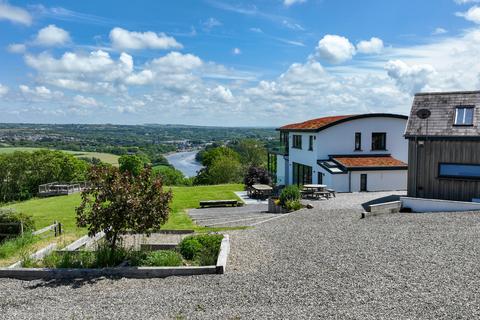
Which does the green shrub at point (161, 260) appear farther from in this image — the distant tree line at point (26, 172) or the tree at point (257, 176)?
the distant tree line at point (26, 172)

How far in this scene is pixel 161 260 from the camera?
10953mm

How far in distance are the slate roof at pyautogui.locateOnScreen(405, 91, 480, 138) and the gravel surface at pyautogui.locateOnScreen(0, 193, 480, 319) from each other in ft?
24.8

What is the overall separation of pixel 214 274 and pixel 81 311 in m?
3.34

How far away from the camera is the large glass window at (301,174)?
31.2 meters

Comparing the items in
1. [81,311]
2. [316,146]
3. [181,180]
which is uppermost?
[316,146]

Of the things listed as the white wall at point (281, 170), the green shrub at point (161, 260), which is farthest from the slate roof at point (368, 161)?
the green shrub at point (161, 260)

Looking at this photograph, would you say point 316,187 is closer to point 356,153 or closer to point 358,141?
point 356,153

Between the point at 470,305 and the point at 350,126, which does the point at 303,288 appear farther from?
the point at 350,126

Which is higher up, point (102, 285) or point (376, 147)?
point (376, 147)

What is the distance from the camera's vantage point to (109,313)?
796 cm

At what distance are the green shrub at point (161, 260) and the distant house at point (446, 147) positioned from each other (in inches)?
567

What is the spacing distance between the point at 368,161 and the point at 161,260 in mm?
20734

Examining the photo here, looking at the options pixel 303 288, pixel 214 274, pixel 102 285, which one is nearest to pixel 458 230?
pixel 303 288

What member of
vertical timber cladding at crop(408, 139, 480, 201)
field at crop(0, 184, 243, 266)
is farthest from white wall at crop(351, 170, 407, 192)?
field at crop(0, 184, 243, 266)
